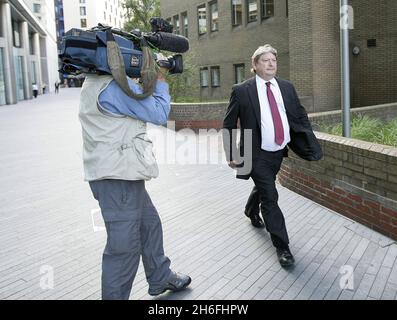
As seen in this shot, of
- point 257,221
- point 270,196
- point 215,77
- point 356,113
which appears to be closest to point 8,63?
point 215,77

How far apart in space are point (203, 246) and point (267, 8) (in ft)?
55.4

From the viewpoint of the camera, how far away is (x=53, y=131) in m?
16.0

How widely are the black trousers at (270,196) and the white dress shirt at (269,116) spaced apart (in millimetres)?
85

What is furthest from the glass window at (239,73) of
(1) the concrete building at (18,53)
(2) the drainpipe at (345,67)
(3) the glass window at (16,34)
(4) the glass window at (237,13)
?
(3) the glass window at (16,34)

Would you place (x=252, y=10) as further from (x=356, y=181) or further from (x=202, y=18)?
(x=356, y=181)

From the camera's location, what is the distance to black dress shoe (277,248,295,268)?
13.5ft

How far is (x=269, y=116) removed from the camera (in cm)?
430

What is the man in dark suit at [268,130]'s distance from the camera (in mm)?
4203

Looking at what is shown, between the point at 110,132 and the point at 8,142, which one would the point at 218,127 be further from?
the point at 110,132

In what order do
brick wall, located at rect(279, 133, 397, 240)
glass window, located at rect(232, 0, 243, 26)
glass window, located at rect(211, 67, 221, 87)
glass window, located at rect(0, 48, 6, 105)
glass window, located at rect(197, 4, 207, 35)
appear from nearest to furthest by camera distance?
brick wall, located at rect(279, 133, 397, 240) < glass window, located at rect(232, 0, 243, 26) < glass window, located at rect(211, 67, 221, 87) < glass window, located at rect(197, 4, 207, 35) < glass window, located at rect(0, 48, 6, 105)

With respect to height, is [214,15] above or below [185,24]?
below

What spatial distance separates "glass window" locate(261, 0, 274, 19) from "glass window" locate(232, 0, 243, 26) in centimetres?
199

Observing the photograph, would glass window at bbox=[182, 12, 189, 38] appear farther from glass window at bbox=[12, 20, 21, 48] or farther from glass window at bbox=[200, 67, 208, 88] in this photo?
glass window at bbox=[12, 20, 21, 48]

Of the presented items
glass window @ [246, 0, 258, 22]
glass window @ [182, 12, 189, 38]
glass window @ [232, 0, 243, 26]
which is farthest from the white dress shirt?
glass window @ [182, 12, 189, 38]
